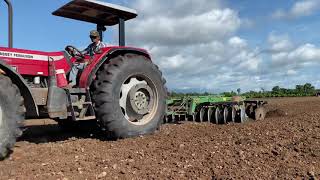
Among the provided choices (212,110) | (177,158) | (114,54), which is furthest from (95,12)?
(212,110)

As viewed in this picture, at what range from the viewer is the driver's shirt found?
706 cm

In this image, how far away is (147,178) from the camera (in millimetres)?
4145

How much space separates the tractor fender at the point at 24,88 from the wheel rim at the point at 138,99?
136 cm

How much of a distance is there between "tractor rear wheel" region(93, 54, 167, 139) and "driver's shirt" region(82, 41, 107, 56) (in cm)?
48

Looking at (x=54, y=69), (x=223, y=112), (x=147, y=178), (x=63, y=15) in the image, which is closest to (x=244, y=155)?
(x=147, y=178)

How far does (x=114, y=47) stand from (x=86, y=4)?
77 cm

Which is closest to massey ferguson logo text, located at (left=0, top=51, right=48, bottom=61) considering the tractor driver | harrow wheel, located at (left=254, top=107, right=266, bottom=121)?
the tractor driver

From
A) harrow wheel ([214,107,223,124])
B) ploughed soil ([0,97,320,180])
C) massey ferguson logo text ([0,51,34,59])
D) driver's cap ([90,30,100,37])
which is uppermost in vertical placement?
driver's cap ([90,30,100,37])

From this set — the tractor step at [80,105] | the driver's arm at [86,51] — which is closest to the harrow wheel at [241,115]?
the driver's arm at [86,51]

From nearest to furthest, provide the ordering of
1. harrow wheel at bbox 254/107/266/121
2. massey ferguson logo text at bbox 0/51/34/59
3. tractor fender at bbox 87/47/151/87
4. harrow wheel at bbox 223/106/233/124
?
massey ferguson logo text at bbox 0/51/34/59
tractor fender at bbox 87/47/151/87
harrow wheel at bbox 223/106/233/124
harrow wheel at bbox 254/107/266/121

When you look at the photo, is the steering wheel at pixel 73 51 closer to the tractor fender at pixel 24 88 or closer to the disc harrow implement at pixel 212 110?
the tractor fender at pixel 24 88

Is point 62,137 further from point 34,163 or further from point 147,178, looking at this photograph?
point 147,178

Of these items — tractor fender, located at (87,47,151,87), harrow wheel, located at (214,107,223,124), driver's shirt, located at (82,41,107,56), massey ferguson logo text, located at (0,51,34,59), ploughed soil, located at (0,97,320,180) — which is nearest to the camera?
ploughed soil, located at (0,97,320,180)

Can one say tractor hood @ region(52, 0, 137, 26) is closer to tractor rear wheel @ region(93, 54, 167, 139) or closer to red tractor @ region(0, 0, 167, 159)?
red tractor @ region(0, 0, 167, 159)
